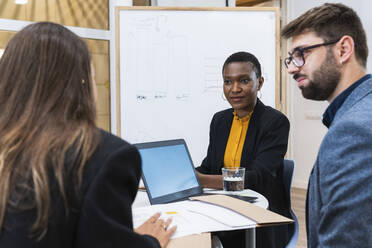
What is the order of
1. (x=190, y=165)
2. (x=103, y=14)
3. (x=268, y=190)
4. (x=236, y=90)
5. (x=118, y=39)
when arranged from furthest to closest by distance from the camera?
(x=103, y=14) < (x=118, y=39) < (x=236, y=90) < (x=268, y=190) < (x=190, y=165)

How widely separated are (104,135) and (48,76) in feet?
0.54

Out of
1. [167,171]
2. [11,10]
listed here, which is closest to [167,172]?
[167,171]

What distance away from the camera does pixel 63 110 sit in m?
0.78

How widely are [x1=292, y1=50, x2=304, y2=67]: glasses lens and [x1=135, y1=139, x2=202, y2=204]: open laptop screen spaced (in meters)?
0.62

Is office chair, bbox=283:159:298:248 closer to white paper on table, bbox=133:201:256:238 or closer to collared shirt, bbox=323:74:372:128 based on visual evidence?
white paper on table, bbox=133:201:256:238

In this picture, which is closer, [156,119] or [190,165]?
[190,165]

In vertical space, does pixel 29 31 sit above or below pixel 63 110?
above

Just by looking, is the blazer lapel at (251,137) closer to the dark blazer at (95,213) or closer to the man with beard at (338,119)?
the man with beard at (338,119)

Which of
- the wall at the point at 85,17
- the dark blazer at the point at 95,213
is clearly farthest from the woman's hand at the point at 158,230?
the wall at the point at 85,17

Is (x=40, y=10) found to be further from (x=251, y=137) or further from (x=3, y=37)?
(x=251, y=137)

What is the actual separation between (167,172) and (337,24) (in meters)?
0.81

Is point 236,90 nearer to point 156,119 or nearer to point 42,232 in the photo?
point 156,119

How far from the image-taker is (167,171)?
154 centimetres

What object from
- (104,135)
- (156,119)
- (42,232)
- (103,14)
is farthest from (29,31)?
(103,14)
